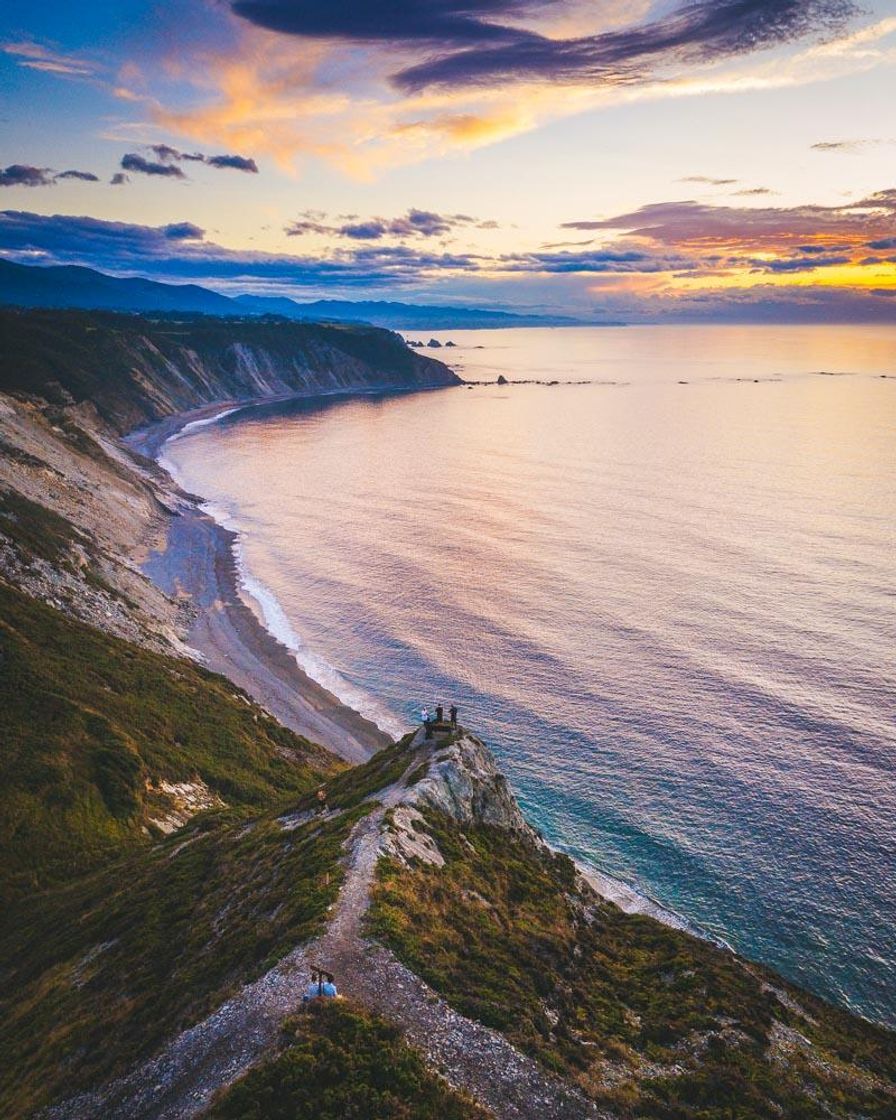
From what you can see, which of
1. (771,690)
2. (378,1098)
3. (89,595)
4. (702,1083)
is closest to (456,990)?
(378,1098)

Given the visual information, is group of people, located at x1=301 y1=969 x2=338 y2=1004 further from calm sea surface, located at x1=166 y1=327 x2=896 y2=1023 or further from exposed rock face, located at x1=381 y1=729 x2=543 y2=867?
calm sea surface, located at x1=166 y1=327 x2=896 y2=1023

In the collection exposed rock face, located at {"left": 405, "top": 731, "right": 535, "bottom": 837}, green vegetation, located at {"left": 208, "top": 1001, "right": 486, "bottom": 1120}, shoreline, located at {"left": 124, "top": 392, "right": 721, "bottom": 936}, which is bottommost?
shoreline, located at {"left": 124, "top": 392, "right": 721, "bottom": 936}

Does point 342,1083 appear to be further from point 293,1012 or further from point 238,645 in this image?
point 238,645

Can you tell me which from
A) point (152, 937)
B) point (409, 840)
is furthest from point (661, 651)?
point (152, 937)

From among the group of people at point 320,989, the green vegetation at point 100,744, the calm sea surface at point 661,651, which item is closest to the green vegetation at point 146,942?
the group of people at point 320,989

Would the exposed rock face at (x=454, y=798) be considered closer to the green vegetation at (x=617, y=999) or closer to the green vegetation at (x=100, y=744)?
the green vegetation at (x=617, y=999)

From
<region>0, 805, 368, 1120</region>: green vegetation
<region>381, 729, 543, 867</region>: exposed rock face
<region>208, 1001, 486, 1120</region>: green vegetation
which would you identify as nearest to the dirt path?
<region>208, 1001, 486, 1120</region>: green vegetation
